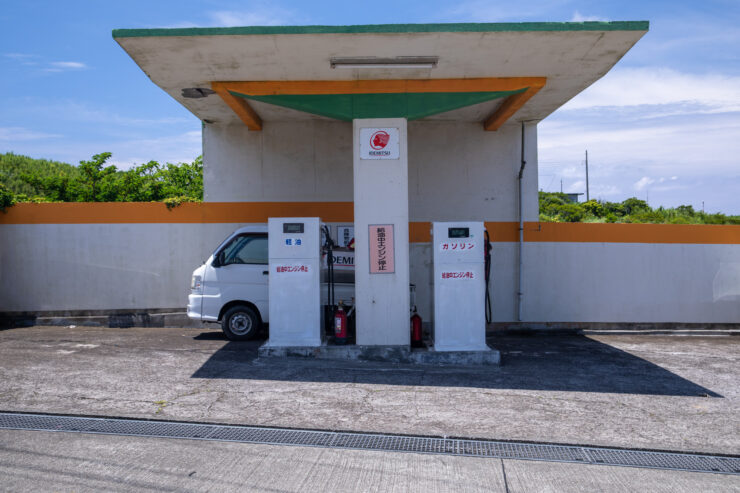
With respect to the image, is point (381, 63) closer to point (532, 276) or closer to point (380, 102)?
point (380, 102)

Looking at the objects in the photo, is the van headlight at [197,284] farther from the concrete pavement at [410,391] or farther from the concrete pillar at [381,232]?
the concrete pillar at [381,232]

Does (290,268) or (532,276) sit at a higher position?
(290,268)

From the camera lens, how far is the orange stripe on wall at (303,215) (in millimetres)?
10359

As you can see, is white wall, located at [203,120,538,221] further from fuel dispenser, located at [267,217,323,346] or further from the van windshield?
fuel dispenser, located at [267,217,323,346]

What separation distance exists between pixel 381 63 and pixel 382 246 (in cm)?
240

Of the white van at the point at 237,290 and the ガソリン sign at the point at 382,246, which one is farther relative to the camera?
the white van at the point at 237,290

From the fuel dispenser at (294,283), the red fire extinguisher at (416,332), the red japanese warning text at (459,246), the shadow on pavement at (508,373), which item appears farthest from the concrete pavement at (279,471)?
the red japanese warning text at (459,246)

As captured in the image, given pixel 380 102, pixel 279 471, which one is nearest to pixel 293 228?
pixel 380 102

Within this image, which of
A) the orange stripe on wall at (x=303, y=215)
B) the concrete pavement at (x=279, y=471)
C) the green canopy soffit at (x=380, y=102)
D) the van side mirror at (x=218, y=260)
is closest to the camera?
the concrete pavement at (x=279, y=471)

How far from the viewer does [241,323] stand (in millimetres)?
8891

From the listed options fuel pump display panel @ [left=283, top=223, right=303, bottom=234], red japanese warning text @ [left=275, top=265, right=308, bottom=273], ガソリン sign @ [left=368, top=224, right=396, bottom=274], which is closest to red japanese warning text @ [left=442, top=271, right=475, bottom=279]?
ガソリン sign @ [left=368, top=224, right=396, bottom=274]

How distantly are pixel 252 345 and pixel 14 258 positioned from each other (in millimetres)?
5347

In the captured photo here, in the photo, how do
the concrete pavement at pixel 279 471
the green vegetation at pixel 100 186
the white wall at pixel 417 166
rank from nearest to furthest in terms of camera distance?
the concrete pavement at pixel 279 471 < the white wall at pixel 417 166 < the green vegetation at pixel 100 186

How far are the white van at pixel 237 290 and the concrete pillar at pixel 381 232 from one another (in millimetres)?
1145
